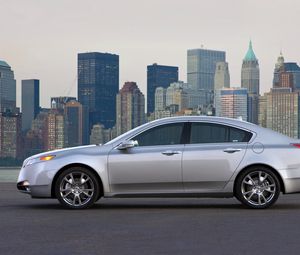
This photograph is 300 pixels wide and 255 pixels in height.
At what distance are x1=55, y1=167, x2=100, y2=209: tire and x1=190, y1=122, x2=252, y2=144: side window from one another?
5.17ft

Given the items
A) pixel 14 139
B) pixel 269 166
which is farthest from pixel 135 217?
pixel 14 139

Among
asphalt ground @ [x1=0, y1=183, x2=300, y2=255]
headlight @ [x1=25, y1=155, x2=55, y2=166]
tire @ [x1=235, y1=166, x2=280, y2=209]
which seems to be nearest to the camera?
asphalt ground @ [x1=0, y1=183, x2=300, y2=255]

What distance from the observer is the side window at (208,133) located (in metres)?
12.8

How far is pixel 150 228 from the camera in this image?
10070 millimetres

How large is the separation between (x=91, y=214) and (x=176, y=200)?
339cm

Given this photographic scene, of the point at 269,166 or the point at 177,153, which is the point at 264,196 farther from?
the point at 177,153

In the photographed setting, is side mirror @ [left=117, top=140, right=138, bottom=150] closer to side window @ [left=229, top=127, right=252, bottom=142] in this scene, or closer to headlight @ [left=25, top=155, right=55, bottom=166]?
headlight @ [left=25, top=155, right=55, bottom=166]

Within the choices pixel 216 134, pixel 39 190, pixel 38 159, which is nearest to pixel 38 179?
pixel 39 190

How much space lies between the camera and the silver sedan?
12.5 m

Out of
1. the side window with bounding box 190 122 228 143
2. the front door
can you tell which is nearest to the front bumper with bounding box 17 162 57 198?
the front door

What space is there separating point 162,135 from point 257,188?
158 cm

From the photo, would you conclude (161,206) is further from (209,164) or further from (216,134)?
(216,134)

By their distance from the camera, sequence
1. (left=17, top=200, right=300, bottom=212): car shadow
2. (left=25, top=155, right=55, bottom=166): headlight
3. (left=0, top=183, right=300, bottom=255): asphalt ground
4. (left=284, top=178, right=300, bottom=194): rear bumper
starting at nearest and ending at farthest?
(left=0, top=183, right=300, bottom=255): asphalt ground
(left=284, top=178, right=300, bottom=194): rear bumper
(left=25, top=155, right=55, bottom=166): headlight
(left=17, top=200, right=300, bottom=212): car shadow

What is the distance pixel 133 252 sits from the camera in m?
8.09
